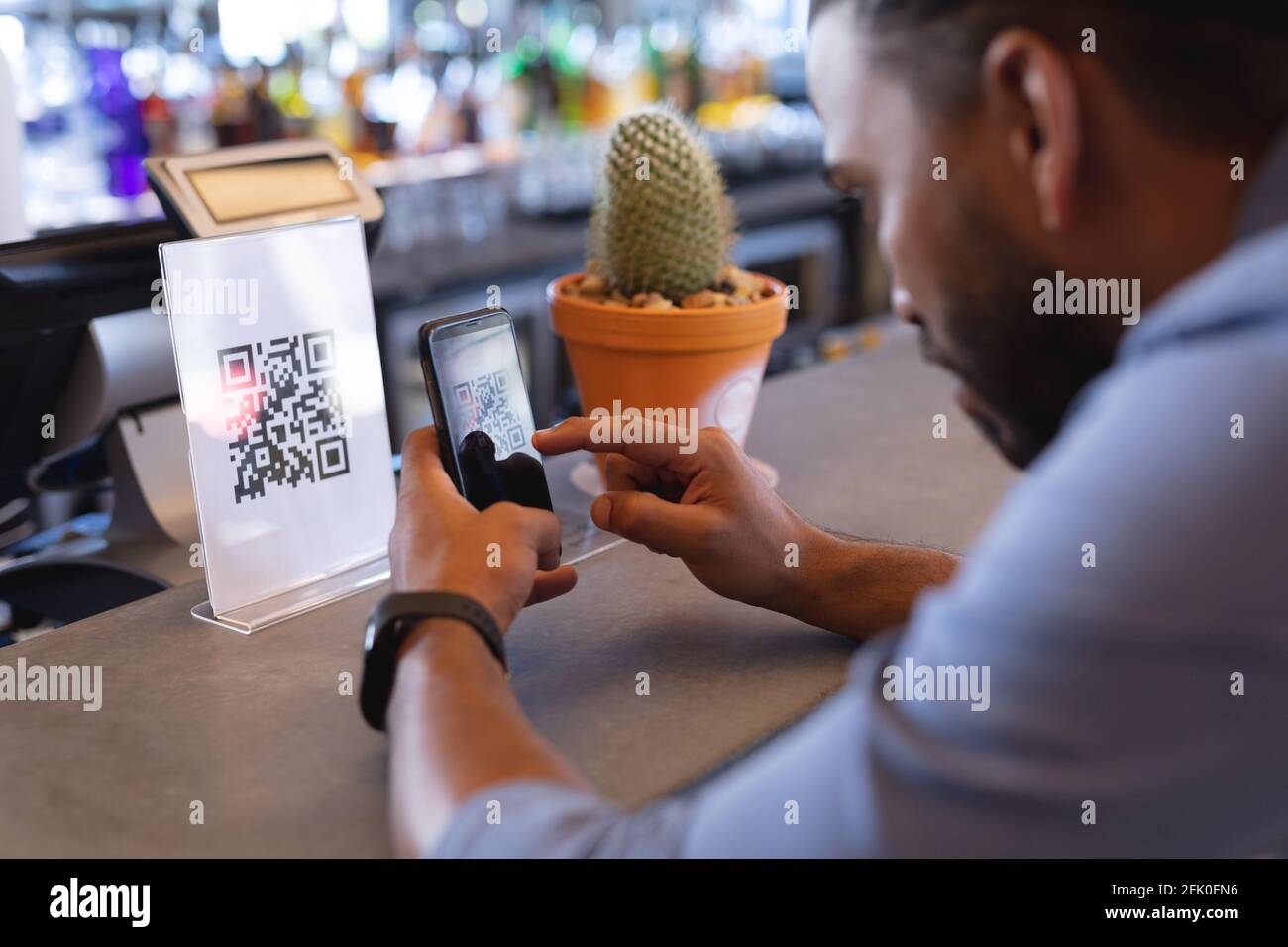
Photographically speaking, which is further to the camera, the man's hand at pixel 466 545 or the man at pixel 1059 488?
the man's hand at pixel 466 545

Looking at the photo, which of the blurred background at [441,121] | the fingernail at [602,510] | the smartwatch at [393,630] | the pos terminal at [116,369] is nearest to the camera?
the smartwatch at [393,630]

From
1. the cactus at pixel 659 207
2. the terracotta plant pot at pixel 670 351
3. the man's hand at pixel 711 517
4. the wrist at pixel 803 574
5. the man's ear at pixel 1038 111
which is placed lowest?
the wrist at pixel 803 574

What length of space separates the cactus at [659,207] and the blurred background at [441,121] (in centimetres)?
82

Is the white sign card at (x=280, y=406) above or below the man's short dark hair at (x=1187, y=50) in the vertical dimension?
below

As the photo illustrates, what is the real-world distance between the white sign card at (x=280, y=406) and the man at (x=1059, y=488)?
264 mm

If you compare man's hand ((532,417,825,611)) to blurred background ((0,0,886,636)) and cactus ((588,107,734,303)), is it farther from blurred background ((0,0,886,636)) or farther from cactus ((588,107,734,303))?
blurred background ((0,0,886,636))

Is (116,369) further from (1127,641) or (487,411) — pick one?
(1127,641)

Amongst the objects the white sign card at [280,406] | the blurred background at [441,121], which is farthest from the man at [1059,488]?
the blurred background at [441,121]

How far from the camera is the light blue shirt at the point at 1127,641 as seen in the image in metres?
0.48

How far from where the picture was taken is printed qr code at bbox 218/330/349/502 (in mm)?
955

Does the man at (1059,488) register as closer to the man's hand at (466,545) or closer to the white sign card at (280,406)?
the man's hand at (466,545)

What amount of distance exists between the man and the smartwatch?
10 mm

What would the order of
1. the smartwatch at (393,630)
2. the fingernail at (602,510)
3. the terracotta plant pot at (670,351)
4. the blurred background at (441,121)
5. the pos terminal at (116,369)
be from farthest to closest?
the blurred background at (441,121) → the terracotta plant pot at (670,351) → the pos terminal at (116,369) → the fingernail at (602,510) → the smartwatch at (393,630)

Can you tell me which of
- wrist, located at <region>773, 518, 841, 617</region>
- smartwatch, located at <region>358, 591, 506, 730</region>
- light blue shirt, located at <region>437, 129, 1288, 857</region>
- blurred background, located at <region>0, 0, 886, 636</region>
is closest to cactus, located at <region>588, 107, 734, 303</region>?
wrist, located at <region>773, 518, 841, 617</region>
